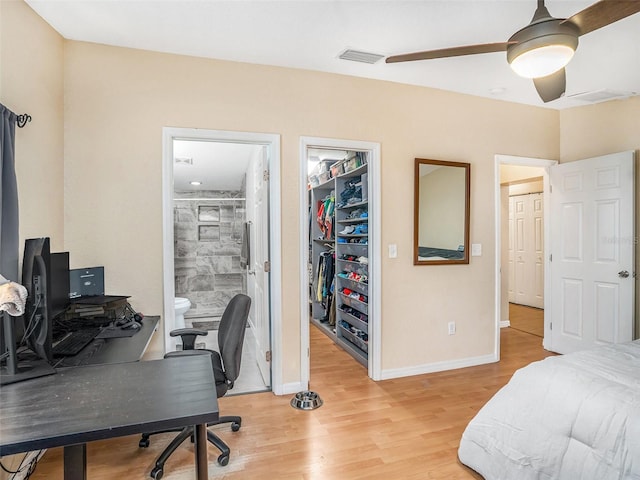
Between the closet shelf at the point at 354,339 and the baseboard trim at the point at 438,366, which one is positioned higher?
the closet shelf at the point at 354,339

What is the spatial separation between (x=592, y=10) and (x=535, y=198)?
18.7 ft

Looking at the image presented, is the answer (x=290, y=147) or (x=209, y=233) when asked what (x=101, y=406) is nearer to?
(x=290, y=147)

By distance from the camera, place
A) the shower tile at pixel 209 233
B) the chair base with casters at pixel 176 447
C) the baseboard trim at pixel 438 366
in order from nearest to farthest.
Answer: the chair base with casters at pixel 176 447, the baseboard trim at pixel 438 366, the shower tile at pixel 209 233

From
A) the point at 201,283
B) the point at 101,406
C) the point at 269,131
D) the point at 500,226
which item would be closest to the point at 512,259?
the point at 500,226

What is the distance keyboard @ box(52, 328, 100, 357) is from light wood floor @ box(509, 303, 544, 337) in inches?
194

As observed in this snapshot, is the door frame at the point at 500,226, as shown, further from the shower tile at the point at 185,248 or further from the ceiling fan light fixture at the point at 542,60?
the shower tile at the point at 185,248

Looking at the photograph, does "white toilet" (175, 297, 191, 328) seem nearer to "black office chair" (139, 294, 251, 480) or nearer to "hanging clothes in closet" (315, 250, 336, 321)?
"hanging clothes in closet" (315, 250, 336, 321)

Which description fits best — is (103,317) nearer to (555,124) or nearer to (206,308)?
(206,308)

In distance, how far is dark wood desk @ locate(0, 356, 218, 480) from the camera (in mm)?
1084

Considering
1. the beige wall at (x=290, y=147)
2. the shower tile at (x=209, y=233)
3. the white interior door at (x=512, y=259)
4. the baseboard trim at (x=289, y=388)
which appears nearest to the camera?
the beige wall at (x=290, y=147)

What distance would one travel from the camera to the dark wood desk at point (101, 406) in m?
1.08

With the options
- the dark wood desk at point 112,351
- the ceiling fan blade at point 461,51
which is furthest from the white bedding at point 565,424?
the dark wood desk at point 112,351

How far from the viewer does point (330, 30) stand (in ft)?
8.11

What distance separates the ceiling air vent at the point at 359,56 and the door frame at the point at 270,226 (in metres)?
0.80
